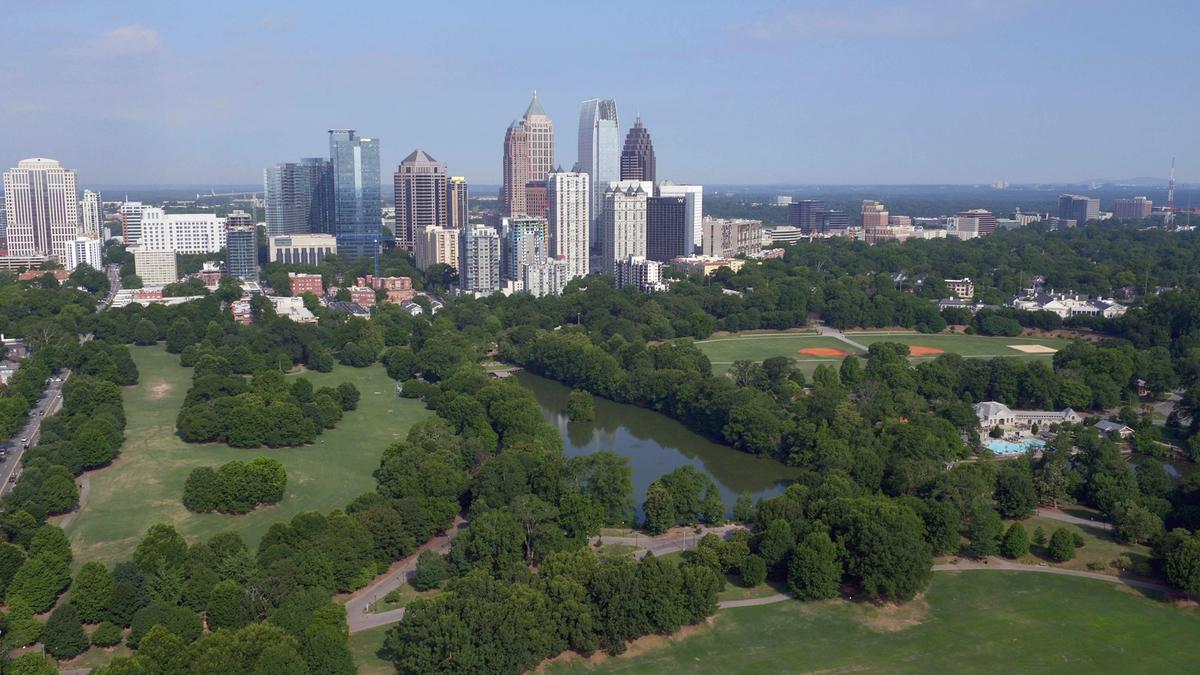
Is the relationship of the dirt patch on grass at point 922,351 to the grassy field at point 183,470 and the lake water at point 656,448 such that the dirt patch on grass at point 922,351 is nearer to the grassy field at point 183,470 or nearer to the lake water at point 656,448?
the lake water at point 656,448

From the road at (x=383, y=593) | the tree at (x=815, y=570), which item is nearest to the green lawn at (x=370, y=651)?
the road at (x=383, y=593)

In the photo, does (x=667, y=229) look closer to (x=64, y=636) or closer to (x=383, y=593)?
(x=383, y=593)

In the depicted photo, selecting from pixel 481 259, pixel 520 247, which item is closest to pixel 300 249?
pixel 481 259

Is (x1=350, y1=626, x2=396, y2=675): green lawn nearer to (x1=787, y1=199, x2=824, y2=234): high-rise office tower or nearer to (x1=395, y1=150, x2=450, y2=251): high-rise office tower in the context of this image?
(x1=395, y1=150, x2=450, y2=251): high-rise office tower

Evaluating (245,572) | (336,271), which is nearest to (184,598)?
(245,572)

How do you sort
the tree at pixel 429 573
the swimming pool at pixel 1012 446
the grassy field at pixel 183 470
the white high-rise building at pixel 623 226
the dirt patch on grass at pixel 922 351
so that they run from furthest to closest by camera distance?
the white high-rise building at pixel 623 226, the dirt patch on grass at pixel 922 351, the swimming pool at pixel 1012 446, the grassy field at pixel 183 470, the tree at pixel 429 573

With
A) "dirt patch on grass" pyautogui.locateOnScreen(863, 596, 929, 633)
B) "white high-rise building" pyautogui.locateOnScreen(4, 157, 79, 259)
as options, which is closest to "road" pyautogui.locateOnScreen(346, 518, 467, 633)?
"dirt patch on grass" pyautogui.locateOnScreen(863, 596, 929, 633)
